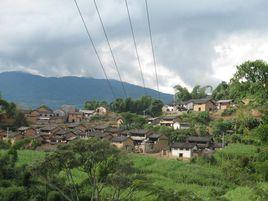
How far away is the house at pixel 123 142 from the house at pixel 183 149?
20.7 ft

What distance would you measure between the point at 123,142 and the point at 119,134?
606 centimetres

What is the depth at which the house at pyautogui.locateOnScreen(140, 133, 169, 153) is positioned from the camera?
167 ft

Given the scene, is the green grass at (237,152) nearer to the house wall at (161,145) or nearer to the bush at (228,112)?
the house wall at (161,145)

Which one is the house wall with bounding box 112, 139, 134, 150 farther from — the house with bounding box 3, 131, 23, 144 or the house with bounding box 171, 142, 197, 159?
the house with bounding box 3, 131, 23, 144

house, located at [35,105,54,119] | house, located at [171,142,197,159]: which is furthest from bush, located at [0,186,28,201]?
house, located at [35,105,54,119]

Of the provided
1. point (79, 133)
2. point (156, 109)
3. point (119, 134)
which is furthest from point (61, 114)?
point (119, 134)

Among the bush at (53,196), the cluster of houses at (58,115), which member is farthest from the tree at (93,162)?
the cluster of houses at (58,115)

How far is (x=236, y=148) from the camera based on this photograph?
1630 inches

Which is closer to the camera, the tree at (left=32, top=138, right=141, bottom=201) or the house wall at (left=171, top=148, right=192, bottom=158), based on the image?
the tree at (left=32, top=138, right=141, bottom=201)

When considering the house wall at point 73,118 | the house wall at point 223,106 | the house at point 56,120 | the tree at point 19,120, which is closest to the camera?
the tree at point 19,120

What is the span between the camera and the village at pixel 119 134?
4762cm

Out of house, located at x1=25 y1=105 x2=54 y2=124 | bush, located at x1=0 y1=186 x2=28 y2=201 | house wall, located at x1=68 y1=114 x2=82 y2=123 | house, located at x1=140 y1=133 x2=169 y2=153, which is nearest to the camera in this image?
bush, located at x1=0 y1=186 x2=28 y2=201

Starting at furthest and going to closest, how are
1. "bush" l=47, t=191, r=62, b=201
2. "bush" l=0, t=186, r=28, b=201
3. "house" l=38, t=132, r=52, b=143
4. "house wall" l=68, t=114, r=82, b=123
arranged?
1. "house wall" l=68, t=114, r=82, b=123
2. "house" l=38, t=132, r=52, b=143
3. "bush" l=47, t=191, r=62, b=201
4. "bush" l=0, t=186, r=28, b=201

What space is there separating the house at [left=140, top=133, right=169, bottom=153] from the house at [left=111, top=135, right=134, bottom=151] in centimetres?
154
